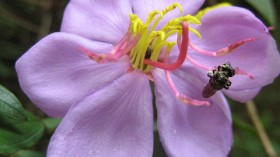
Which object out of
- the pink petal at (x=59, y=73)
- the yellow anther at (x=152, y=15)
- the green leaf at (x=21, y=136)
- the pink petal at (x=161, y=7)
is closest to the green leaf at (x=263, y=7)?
the pink petal at (x=161, y=7)

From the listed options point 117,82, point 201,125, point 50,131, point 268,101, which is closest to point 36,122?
point 50,131

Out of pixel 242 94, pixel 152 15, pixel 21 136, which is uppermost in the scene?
pixel 152 15

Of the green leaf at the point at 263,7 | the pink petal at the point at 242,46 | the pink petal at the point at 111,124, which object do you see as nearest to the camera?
the pink petal at the point at 111,124

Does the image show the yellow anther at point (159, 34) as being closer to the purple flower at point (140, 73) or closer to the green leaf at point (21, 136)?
the purple flower at point (140, 73)

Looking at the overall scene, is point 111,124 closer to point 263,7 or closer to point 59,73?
point 59,73

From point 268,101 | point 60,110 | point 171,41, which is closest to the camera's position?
point 60,110

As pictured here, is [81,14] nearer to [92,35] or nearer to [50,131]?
[92,35]

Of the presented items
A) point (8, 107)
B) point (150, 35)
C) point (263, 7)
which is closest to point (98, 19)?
point (150, 35)
